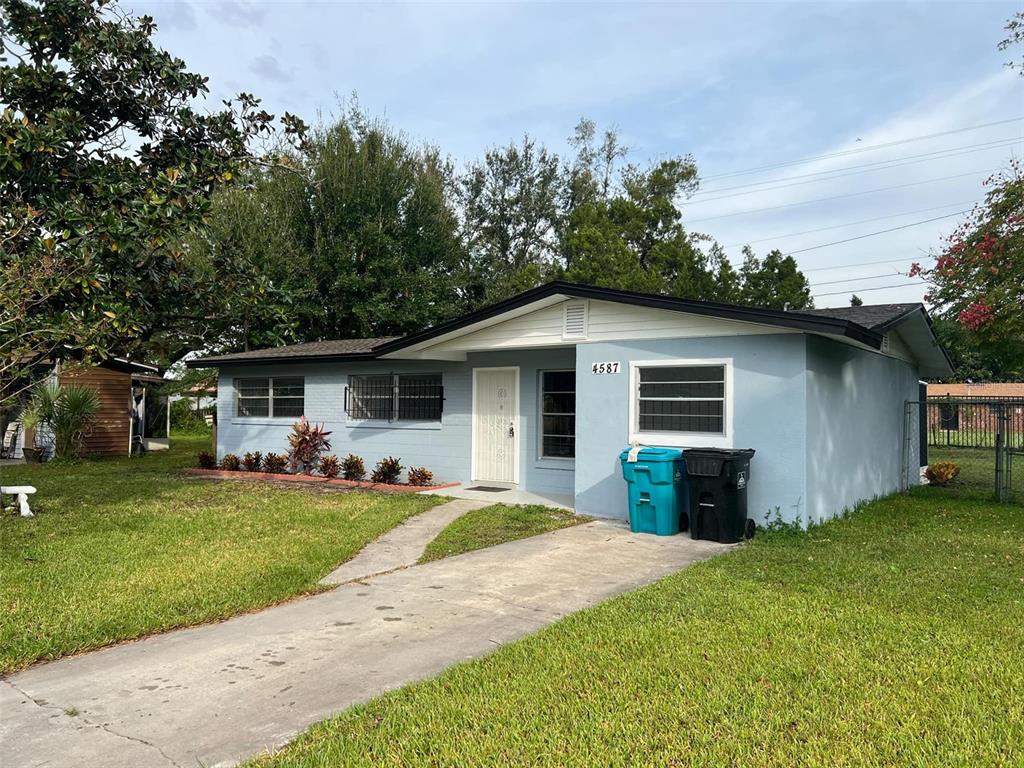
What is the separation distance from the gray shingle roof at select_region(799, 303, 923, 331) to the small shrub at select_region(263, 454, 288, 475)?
35.3ft

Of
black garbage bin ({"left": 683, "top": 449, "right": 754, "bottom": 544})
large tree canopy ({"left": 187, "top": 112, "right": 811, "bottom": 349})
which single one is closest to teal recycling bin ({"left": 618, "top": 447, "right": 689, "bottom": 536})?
black garbage bin ({"left": 683, "top": 449, "right": 754, "bottom": 544})

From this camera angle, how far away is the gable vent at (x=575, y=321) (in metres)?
10.5

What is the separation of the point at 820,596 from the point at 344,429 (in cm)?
1097

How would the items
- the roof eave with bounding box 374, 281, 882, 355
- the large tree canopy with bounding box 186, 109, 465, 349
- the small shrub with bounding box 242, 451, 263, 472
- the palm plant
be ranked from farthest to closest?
the large tree canopy with bounding box 186, 109, 465, 349 → the palm plant → the small shrub with bounding box 242, 451, 263, 472 → the roof eave with bounding box 374, 281, 882, 355

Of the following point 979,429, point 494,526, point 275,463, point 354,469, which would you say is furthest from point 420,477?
point 979,429

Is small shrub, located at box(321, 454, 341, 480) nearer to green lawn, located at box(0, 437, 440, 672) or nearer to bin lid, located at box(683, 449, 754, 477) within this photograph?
green lawn, located at box(0, 437, 440, 672)

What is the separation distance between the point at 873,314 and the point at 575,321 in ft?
16.0

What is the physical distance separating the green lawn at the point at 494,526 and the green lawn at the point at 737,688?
2561mm

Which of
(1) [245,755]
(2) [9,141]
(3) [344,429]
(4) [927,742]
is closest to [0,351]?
(2) [9,141]

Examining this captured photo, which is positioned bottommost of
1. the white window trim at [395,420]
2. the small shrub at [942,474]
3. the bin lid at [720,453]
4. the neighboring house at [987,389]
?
the small shrub at [942,474]

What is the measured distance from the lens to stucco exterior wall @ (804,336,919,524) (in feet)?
29.9

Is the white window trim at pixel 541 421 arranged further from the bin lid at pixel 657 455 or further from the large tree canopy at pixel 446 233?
the large tree canopy at pixel 446 233

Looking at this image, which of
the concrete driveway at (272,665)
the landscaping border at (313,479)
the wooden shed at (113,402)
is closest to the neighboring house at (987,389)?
the landscaping border at (313,479)

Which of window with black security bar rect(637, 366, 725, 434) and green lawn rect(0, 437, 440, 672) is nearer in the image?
green lawn rect(0, 437, 440, 672)
